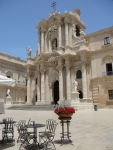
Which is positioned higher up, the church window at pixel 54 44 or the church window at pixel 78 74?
the church window at pixel 54 44

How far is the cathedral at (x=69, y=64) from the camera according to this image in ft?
80.5

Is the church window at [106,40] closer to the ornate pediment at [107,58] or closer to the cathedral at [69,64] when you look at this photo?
the cathedral at [69,64]

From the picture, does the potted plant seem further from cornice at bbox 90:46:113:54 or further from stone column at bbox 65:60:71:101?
stone column at bbox 65:60:71:101

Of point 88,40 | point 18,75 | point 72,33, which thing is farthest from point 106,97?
point 18,75

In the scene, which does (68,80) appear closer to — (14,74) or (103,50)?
(103,50)

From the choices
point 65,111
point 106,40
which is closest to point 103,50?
point 106,40

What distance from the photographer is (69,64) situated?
90.4 ft

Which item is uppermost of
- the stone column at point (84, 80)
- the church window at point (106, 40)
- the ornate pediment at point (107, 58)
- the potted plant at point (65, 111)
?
the church window at point (106, 40)

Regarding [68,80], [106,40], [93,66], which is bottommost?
[68,80]

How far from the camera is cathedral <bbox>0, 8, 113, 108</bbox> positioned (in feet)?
80.5

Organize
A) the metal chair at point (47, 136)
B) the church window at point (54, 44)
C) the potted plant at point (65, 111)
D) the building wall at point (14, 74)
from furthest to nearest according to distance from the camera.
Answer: the building wall at point (14, 74)
the church window at point (54, 44)
the potted plant at point (65, 111)
the metal chair at point (47, 136)

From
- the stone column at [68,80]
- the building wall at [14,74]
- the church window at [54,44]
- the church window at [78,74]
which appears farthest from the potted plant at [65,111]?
the building wall at [14,74]

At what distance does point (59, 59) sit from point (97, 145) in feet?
78.8

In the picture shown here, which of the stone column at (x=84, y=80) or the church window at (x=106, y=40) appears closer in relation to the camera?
the stone column at (x=84, y=80)
